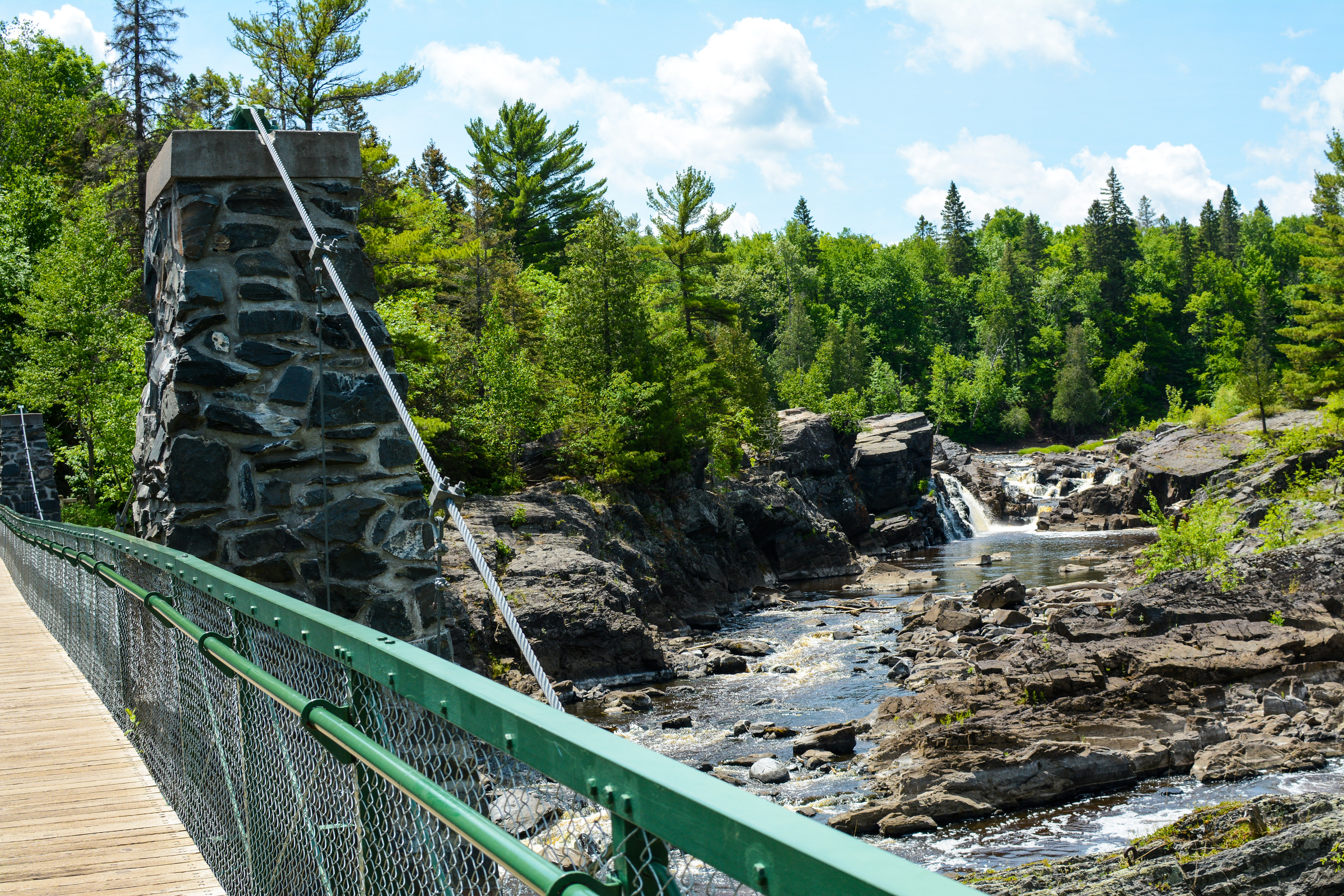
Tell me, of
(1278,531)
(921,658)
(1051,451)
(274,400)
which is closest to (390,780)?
(274,400)

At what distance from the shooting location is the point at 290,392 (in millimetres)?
6062

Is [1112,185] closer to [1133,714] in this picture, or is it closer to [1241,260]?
[1241,260]

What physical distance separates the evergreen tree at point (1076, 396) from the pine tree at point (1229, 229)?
1342 inches

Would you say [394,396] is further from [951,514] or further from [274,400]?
[951,514]

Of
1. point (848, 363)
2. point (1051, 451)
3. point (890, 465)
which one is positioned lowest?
point (1051, 451)

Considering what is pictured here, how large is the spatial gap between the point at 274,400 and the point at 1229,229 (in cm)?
11552

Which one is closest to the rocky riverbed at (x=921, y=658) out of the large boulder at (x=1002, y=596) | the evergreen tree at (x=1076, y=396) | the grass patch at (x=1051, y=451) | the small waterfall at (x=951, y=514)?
the large boulder at (x=1002, y=596)

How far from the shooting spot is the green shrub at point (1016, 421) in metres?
77.1

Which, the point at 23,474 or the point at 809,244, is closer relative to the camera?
the point at 23,474

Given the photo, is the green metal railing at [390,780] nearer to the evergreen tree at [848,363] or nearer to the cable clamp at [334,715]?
the cable clamp at [334,715]

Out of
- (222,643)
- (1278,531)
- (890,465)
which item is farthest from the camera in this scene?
(890,465)

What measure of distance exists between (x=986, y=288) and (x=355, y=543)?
95371mm

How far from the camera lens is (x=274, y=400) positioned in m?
6.03

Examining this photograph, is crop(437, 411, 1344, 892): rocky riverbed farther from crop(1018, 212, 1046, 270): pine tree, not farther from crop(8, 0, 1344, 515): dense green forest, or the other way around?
crop(1018, 212, 1046, 270): pine tree
